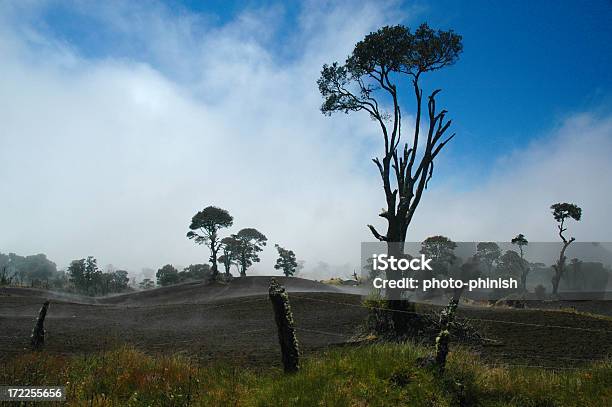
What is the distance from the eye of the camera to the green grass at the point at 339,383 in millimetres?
6645

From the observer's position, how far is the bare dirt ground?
11.1 meters

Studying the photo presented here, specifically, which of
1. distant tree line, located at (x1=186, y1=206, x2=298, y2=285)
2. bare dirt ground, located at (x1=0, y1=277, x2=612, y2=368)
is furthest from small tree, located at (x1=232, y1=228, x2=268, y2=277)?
bare dirt ground, located at (x1=0, y1=277, x2=612, y2=368)

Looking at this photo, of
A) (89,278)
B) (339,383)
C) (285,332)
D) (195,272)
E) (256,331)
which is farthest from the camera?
(195,272)

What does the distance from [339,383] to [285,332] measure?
1.93 m

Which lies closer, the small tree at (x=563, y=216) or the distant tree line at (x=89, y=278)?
the small tree at (x=563, y=216)

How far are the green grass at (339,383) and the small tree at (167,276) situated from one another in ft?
242

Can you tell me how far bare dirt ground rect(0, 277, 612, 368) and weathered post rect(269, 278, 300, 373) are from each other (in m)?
1.68

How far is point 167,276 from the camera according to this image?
255ft

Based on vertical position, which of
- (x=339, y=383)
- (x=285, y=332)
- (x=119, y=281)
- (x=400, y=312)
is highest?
(x=285, y=332)

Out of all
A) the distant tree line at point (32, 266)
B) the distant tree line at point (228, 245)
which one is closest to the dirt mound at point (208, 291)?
the distant tree line at point (228, 245)

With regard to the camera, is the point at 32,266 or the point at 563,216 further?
the point at 32,266

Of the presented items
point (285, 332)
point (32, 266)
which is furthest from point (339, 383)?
point (32, 266)

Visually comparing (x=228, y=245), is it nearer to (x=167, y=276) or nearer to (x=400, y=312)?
(x=167, y=276)

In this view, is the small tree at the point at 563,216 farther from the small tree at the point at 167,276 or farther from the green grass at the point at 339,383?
the small tree at the point at 167,276
